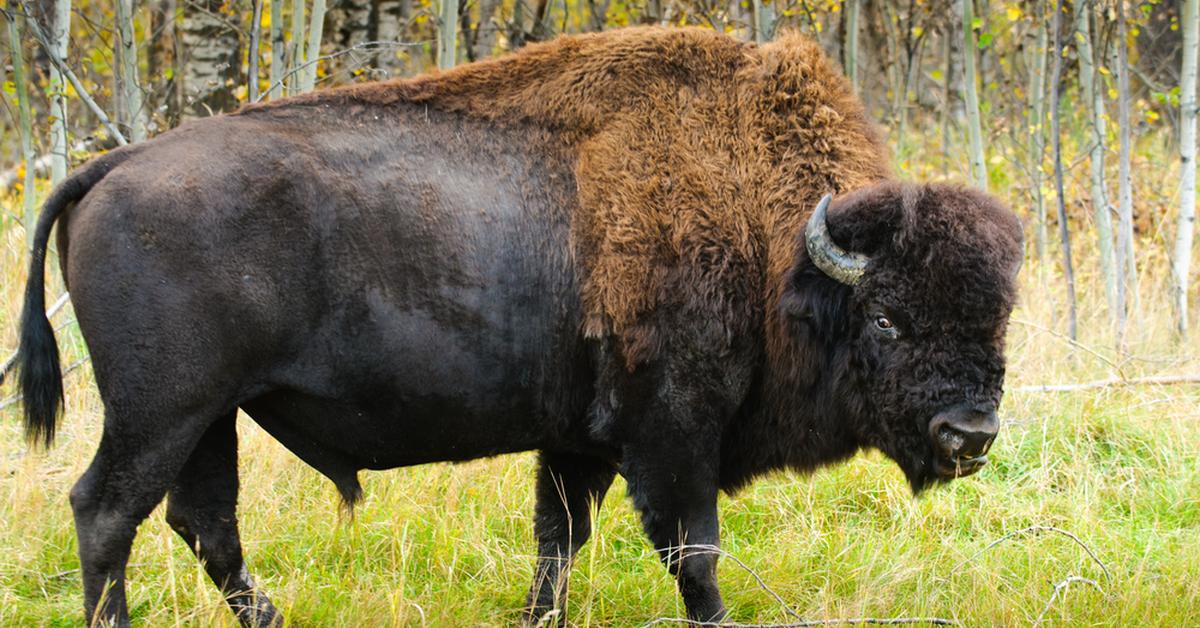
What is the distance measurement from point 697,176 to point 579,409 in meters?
0.95

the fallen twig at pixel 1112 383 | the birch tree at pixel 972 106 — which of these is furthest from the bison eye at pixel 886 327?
the birch tree at pixel 972 106

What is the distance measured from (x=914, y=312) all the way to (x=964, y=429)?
42 centimetres

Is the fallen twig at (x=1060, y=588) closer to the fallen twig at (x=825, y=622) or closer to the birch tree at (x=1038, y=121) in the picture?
the fallen twig at (x=825, y=622)

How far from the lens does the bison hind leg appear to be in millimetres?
4152

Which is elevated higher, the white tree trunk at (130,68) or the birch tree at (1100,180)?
the white tree trunk at (130,68)

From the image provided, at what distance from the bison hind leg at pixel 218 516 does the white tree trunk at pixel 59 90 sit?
251 cm

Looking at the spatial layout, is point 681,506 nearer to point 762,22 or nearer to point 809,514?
point 809,514

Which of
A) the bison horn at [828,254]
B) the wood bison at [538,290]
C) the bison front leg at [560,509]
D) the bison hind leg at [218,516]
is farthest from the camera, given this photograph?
the bison front leg at [560,509]

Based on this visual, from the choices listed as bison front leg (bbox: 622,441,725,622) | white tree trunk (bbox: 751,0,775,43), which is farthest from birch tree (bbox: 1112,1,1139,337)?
bison front leg (bbox: 622,441,725,622)

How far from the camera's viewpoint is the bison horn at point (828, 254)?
3.88 meters

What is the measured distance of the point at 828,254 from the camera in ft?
12.7

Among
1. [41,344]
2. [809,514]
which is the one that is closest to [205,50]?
[41,344]

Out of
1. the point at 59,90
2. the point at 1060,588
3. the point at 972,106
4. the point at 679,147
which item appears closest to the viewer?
the point at 679,147

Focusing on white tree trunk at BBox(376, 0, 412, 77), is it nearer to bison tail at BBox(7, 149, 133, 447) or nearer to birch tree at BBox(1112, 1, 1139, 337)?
birch tree at BBox(1112, 1, 1139, 337)
